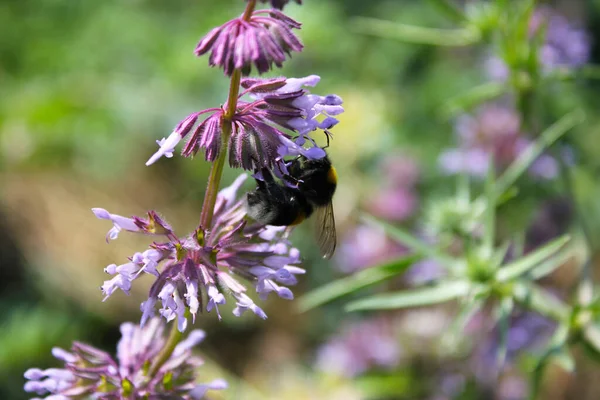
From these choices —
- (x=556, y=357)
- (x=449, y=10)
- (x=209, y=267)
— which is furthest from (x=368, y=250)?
(x=209, y=267)

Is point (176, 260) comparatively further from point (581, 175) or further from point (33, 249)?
point (33, 249)

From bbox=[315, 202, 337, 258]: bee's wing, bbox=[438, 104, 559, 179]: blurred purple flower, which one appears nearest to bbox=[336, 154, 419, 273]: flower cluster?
bbox=[438, 104, 559, 179]: blurred purple flower

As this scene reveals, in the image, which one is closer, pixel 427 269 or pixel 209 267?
pixel 209 267

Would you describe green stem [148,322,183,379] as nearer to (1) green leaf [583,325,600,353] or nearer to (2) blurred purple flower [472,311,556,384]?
(1) green leaf [583,325,600,353]

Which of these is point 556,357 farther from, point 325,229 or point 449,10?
point 449,10

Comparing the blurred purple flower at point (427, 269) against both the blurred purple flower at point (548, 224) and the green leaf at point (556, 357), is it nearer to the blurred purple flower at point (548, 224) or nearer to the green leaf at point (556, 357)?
the blurred purple flower at point (548, 224)
